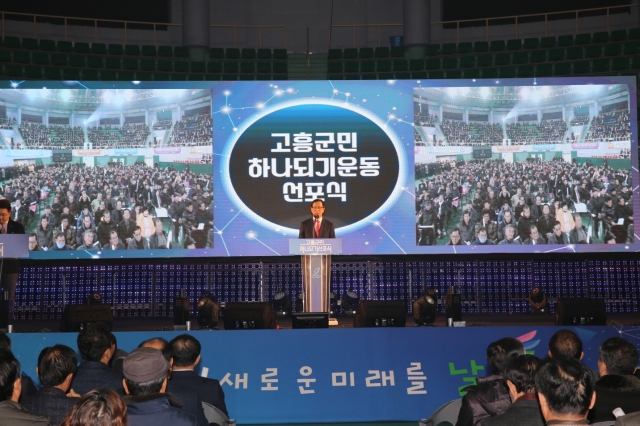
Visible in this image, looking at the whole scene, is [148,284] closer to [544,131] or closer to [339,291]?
[339,291]

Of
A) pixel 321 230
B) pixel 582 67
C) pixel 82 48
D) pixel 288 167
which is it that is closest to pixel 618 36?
pixel 582 67

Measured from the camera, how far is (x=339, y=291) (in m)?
12.7

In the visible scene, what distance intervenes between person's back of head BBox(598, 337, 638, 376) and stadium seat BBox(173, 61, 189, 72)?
12.7m

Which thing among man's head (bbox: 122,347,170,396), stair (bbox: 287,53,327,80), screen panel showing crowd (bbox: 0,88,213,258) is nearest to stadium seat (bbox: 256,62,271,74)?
stair (bbox: 287,53,327,80)

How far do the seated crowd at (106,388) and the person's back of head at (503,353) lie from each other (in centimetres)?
159

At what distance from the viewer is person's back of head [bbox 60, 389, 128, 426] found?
7.08ft

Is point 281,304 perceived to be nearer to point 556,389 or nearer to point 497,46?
point 497,46

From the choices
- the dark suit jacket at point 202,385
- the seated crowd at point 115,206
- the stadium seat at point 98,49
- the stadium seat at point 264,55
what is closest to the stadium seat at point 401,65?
the stadium seat at point 264,55

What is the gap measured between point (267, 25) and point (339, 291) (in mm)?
7448

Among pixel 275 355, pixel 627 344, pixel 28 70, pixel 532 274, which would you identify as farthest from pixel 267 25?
pixel 627 344

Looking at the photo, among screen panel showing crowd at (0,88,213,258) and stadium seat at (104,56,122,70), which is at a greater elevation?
stadium seat at (104,56,122,70)

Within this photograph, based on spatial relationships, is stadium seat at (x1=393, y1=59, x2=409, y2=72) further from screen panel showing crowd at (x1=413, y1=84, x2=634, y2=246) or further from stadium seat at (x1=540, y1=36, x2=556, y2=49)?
screen panel showing crowd at (x1=413, y1=84, x2=634, y2=246)

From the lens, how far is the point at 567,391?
2.52 metres

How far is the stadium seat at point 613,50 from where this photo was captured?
49.0ft
